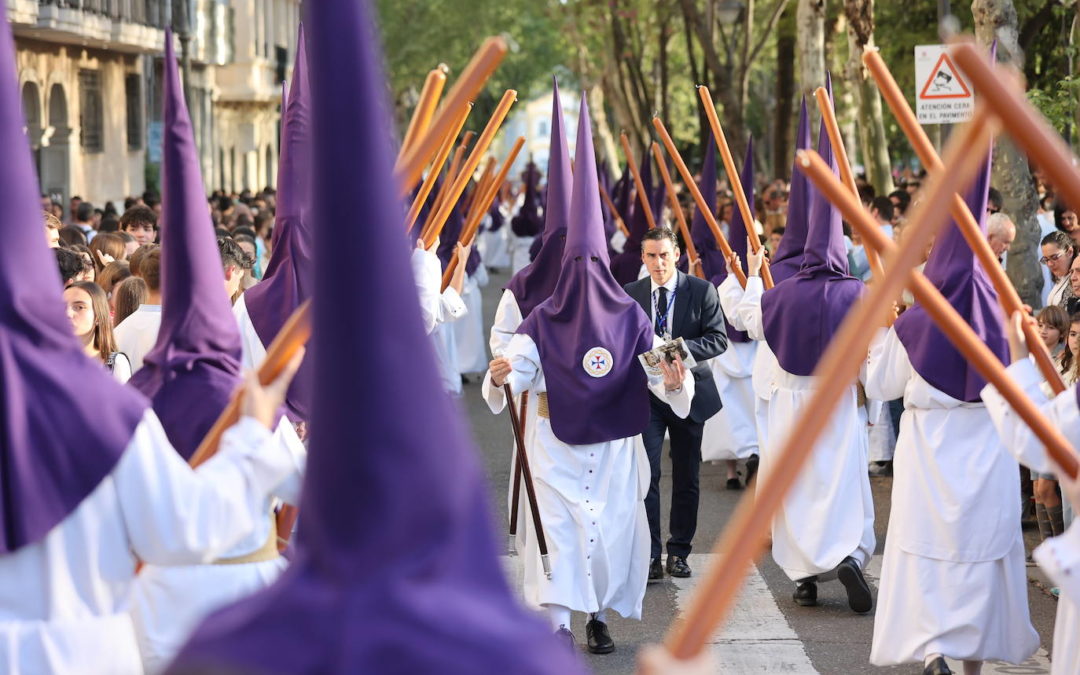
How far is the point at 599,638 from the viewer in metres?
7.57

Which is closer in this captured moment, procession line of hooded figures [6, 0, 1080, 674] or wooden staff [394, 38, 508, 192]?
procession line of hooded figures [6, 0, 1080, 674]

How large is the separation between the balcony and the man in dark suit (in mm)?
15554

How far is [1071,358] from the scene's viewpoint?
25.2ft

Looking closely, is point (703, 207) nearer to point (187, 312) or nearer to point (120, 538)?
point (187, 312)

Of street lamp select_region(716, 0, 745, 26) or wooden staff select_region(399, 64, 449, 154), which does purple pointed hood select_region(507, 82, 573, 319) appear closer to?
wooden staff select_region(399, 64, 449, 154)

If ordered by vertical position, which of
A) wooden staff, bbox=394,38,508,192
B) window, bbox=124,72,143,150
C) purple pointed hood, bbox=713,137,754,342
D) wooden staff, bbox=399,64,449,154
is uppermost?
wooden staff, bbox=394,38,508,192

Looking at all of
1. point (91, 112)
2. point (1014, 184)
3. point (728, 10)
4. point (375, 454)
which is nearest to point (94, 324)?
point (375, 454)

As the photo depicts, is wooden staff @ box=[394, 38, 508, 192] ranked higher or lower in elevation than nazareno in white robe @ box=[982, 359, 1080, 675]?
higher

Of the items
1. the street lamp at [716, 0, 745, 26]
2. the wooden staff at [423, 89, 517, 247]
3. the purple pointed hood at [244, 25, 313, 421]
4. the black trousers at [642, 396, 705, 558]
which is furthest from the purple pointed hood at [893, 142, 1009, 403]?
the street lamp at [716, 0, 745, 26]

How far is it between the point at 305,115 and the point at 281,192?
1.16 feet

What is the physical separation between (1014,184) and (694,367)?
5.50m

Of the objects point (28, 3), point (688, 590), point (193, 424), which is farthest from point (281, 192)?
point (28, 3)

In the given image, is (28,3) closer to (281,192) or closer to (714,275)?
(714,275)

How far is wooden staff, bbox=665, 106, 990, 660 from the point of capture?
246 centimetres
